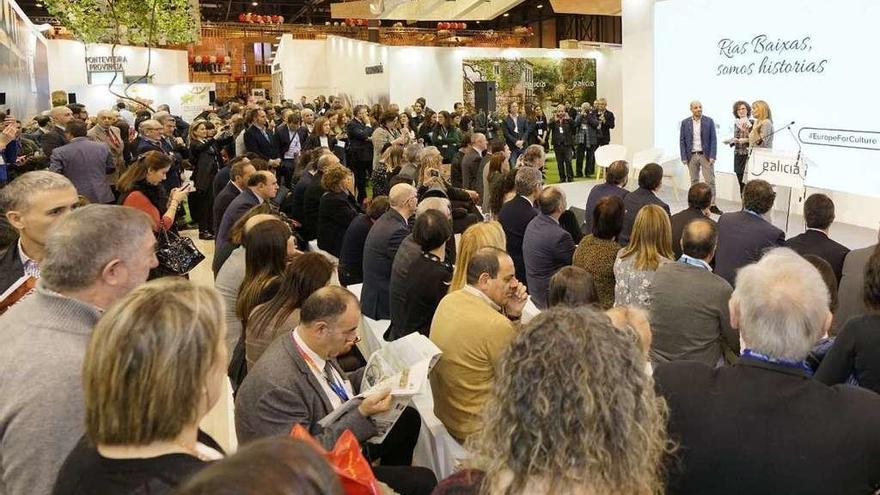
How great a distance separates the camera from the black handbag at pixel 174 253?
15.4 ft

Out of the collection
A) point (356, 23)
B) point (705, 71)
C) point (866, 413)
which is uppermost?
point (356, 23)

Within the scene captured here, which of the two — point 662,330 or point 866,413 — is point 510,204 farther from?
point 866,413

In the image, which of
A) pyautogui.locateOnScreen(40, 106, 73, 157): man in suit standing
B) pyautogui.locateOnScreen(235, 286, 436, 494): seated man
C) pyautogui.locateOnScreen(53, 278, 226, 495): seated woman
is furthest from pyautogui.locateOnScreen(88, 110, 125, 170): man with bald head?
pyautogui.locateOnScreen(53, 278, 226, 495): seated woman

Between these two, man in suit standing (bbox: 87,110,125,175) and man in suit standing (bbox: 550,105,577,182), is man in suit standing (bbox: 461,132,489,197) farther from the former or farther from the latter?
man in suit standing (bbox: 550,105,577,182)

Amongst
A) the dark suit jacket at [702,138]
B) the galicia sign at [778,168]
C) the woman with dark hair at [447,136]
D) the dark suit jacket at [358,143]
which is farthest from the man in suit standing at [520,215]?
the woman with dark hair at [447,136]

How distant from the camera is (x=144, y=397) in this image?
139cm

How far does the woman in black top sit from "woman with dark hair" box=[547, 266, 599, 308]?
0.92 meters

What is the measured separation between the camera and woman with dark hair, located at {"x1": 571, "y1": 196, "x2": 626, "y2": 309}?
441 centimetres

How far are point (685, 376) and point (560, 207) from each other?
10.7ft

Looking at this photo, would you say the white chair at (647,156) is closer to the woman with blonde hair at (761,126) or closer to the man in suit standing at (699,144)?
the man in suit standing at (699,144)

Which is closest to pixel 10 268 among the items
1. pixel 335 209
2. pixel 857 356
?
pixel 857 356

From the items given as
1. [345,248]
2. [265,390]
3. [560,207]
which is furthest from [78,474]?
[345,248]

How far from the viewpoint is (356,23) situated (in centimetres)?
3484

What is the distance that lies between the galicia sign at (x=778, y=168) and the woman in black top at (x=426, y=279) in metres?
5.64
